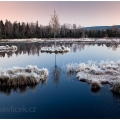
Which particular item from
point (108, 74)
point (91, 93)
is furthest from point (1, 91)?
point (108, 74)

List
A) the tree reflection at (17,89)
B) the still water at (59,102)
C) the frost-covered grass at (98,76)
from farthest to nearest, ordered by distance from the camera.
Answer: the frost-covered grass at (98,76) → the tree reflection at (17,89) → the still water at (59,102)

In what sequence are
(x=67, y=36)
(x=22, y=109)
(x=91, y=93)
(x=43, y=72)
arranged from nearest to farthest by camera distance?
(x=22, y=109), (x=91, y=93), (x=43, y=72), (x=67, y=36)

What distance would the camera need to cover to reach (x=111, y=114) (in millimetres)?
8047

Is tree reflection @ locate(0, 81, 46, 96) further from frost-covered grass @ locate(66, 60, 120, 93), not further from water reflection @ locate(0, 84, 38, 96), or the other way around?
frost-covered grass @ locate(66, 60, 120, 93)

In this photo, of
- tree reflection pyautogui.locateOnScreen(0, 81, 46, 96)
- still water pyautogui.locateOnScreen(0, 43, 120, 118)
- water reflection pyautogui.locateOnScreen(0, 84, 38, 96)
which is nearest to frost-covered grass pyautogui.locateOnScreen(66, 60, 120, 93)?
still water pyautogui.locateOnScreen(0, 43, 120, 118)

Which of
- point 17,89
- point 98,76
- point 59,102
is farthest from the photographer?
point 98,76

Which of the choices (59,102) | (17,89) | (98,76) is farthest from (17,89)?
(98,76)

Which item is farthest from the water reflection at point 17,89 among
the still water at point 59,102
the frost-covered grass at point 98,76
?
the frost-covered grass at point 98,76

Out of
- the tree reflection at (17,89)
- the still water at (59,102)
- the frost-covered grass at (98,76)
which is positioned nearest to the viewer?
the still water at (59,102)

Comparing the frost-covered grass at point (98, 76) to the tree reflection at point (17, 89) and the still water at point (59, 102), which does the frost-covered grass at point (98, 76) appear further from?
the tree reflection at point (17, 89)

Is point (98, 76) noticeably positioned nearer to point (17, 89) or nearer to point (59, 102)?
point (59, 102)

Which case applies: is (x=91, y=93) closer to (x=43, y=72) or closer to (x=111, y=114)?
(x=111, y=114)

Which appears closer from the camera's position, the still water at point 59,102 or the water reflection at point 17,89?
the still water at point 59,102

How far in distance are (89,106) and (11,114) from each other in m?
3.65
